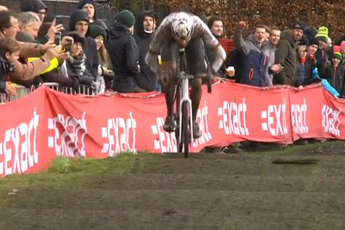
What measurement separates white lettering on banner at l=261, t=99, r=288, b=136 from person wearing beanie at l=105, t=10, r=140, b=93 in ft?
11.2

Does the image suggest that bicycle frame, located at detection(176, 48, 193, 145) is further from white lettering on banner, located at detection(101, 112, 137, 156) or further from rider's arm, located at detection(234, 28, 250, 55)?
rider's arm, located at detection(234, 28, 250, 55)

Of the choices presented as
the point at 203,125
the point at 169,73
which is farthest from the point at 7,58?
the point at 203,125

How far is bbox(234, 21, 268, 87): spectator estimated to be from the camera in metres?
18.8

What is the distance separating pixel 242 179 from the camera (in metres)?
10.5

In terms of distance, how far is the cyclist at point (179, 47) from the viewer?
13.0 metres

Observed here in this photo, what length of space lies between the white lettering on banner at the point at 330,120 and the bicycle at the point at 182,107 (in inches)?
339

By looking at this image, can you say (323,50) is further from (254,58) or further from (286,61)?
(254,58)

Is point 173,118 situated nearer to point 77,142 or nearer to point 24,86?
point 77,142

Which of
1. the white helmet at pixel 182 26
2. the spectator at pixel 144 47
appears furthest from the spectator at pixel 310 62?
the white helmet at pixel 182 26

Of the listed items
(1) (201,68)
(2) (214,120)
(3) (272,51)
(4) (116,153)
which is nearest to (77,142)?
(4) (116,153)

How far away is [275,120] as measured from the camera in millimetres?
19594

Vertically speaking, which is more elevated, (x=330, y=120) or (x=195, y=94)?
(x=195, y=94)

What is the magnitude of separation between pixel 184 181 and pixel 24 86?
2.80 metres

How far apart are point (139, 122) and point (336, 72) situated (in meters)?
9.88
